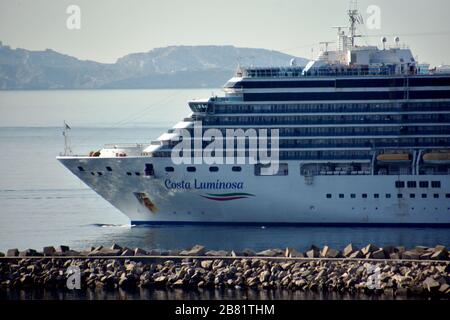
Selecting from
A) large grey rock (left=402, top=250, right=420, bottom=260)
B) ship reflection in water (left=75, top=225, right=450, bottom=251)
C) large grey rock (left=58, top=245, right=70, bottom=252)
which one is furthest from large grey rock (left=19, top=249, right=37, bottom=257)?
large grey rock (left=402, top=250, right=420, bottom=260)

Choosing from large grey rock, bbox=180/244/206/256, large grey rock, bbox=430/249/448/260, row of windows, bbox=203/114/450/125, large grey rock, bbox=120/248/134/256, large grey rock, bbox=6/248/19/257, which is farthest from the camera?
row of windows, bbox=203/114/450/125

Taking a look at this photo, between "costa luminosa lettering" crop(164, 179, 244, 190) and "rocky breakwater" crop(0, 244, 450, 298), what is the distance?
9.52 m

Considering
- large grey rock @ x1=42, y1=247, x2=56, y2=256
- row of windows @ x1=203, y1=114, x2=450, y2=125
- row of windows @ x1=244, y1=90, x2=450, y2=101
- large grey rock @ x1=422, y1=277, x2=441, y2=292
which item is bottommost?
large grey rock @ x1=422, y1=277, x2=441, y2=292

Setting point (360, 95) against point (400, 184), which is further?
point (360, 95)

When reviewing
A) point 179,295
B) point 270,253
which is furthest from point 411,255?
point 179,295

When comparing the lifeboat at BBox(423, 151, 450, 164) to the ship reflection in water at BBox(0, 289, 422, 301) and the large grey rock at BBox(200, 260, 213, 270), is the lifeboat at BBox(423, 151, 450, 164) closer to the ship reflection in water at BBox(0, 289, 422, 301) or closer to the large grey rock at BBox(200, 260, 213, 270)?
the large grey rock at BBox(200, 260, 213, 270)

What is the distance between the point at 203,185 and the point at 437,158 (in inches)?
398

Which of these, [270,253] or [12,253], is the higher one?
[270,253]

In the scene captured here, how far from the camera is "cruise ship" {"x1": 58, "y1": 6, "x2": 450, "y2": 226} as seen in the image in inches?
2377

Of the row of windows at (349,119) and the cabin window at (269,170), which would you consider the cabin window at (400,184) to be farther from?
the cabin window at (269,170)

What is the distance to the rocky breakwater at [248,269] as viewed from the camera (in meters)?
47.1

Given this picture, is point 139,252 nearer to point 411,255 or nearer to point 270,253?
point 270,253

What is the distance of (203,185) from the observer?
60.8 m
